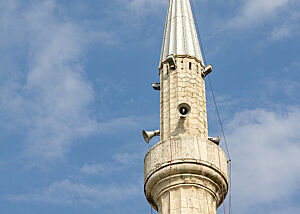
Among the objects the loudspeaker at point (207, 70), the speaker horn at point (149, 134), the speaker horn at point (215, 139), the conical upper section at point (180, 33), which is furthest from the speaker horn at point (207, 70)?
the speaker horn at point (149, 134)

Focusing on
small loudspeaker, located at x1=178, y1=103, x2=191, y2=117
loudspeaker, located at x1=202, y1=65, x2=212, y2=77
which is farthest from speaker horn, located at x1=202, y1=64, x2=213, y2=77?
small loudspeaker, located at x1=178, y1=103, x2=191, y2=117

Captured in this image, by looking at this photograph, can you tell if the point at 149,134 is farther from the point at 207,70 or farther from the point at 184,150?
the point at 207,70

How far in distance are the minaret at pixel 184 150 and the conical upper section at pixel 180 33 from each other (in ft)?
0.15

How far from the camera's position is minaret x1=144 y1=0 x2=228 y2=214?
1859cm

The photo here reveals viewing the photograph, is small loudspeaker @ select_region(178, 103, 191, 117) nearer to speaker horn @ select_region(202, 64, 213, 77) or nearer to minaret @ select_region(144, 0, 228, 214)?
minaret @ select_region(144, 0, 228, 214)

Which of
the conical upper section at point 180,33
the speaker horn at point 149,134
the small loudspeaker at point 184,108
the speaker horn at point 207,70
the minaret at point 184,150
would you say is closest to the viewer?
the minaret at point 184,150

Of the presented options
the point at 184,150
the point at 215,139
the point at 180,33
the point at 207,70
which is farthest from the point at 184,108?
the point at 180,33

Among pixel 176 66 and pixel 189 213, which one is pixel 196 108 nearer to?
pixel 176 66

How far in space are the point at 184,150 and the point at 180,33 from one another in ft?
16.8

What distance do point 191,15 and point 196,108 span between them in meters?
4.59

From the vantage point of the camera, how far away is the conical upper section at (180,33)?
2203 cm

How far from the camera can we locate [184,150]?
19.0m

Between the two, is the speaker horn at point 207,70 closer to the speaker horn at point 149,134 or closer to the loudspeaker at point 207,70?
the loudspeaker at point 207,70

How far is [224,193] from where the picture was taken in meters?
19.4
